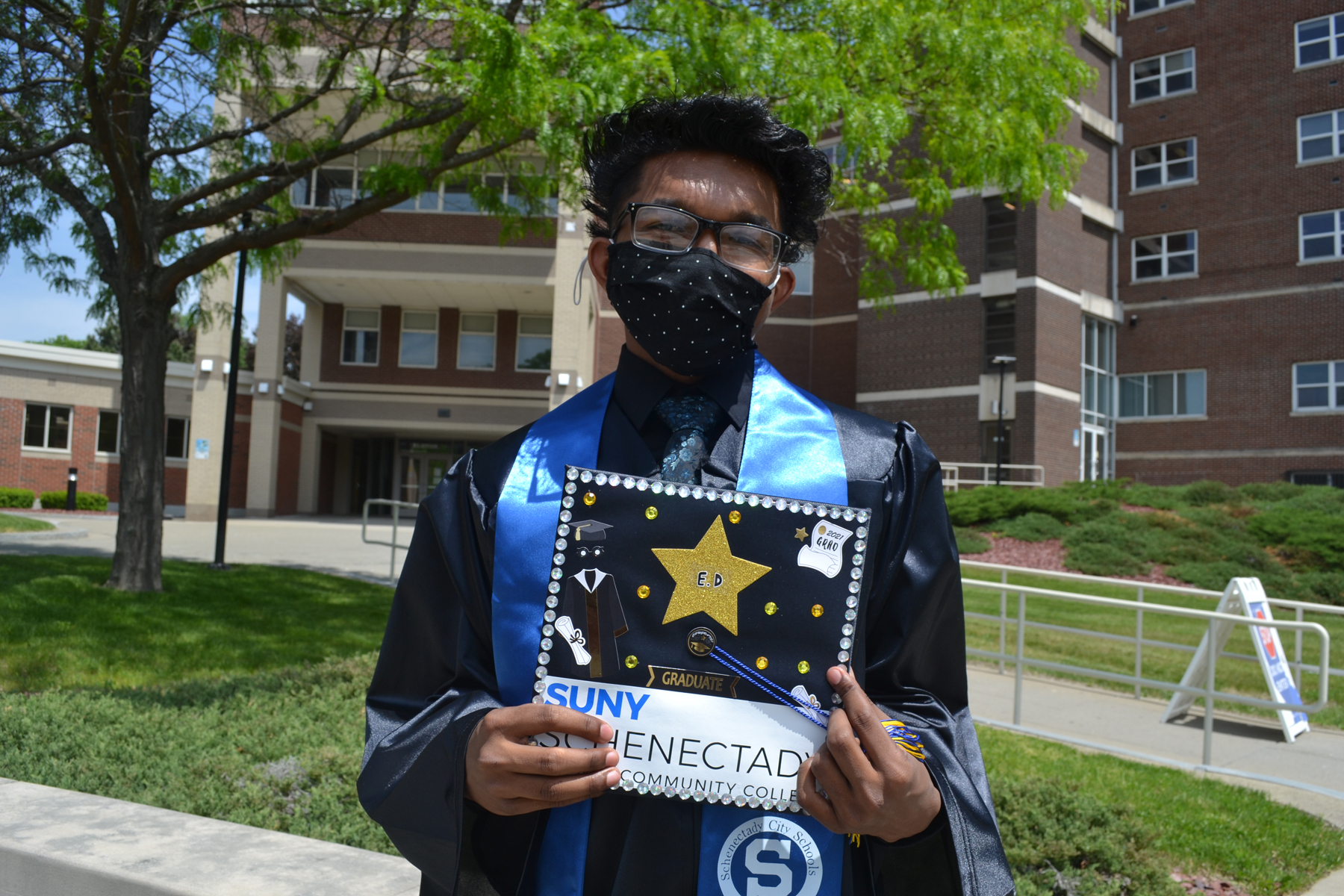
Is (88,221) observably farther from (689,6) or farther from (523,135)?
(689,6)

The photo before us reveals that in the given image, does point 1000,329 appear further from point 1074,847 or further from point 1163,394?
point 1074,847

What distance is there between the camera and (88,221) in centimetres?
966

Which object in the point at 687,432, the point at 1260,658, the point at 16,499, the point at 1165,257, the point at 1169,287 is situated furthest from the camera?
the point at 1165,257

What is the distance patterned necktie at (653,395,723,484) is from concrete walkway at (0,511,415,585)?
39.5 ft

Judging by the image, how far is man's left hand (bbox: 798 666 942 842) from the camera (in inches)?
48.5

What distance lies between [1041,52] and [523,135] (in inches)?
187

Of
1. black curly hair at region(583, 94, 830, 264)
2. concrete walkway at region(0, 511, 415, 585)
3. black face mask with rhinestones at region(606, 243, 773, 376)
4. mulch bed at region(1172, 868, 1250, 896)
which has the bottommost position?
mulch bed at region(1172, 868, 1250, 896)

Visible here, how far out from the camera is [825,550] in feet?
4.47

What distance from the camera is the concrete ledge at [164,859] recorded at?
9.29ft

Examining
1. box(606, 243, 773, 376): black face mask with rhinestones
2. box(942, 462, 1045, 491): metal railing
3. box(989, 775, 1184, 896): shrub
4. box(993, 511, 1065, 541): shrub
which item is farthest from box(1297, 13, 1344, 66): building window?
box(606, 243, 773, 376): black face mask with rhinestones

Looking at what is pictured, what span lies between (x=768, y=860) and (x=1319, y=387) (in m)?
33.6

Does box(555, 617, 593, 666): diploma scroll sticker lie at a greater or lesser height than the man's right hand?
greater

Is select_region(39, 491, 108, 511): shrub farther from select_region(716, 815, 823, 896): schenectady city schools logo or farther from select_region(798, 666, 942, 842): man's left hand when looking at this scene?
select_region(798, 666, 942, 842): man's left hand

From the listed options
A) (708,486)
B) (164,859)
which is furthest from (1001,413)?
(708,486)
